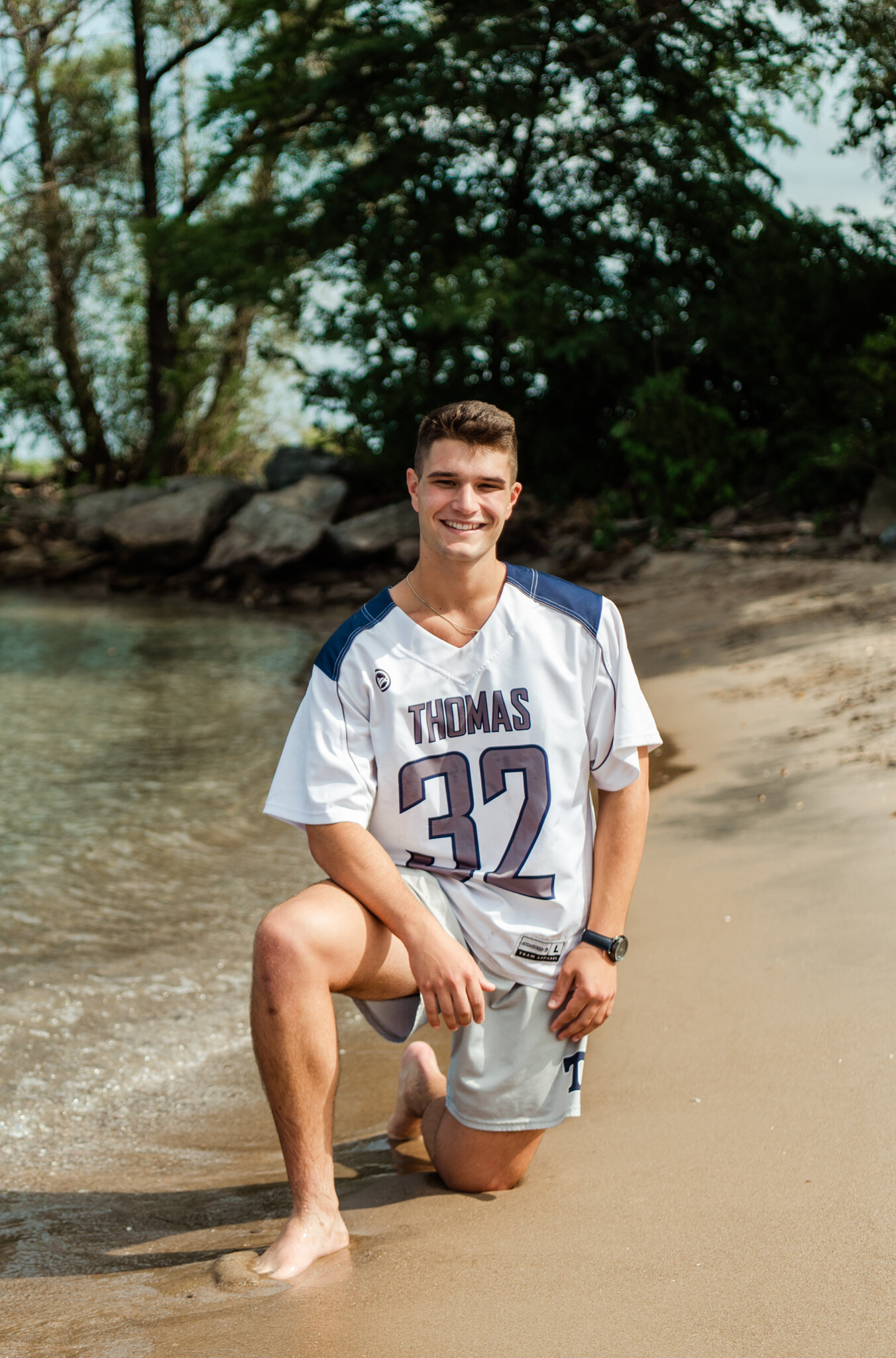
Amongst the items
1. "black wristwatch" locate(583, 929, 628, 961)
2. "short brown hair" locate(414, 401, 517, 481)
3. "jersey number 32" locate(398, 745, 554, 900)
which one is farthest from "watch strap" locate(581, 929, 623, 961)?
"short brown hair" locate(414, 401, 517, 481)

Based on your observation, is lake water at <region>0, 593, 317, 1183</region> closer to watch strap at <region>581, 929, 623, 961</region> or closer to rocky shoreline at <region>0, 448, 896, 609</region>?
watch strap at <region>581, 929, 623, 961</region>

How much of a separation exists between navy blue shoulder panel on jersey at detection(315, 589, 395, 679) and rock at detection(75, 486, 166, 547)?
52.8ft

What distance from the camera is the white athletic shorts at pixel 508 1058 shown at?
7.79 feet

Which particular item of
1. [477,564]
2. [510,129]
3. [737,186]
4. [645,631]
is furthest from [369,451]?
[477,564]

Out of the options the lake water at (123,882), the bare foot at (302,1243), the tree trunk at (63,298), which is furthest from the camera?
the tree trunk at (63,298)

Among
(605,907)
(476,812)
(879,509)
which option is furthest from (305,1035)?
(879,509)

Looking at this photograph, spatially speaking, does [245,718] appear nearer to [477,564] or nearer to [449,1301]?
[477,564]

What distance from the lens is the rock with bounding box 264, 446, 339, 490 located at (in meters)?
17.9

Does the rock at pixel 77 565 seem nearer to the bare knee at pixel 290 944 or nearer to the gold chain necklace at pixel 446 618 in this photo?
the gold chain necklace at pixel 446 618

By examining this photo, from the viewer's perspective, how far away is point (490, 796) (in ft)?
7.84

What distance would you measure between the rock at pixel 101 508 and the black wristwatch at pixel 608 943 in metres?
16.5

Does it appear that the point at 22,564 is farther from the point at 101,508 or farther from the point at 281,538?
the point at 281,538

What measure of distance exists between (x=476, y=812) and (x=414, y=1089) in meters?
0.78

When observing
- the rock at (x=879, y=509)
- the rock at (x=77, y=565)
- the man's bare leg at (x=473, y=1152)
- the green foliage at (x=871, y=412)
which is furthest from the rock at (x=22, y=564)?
the man's bare leg at (x=473, y=1152)
